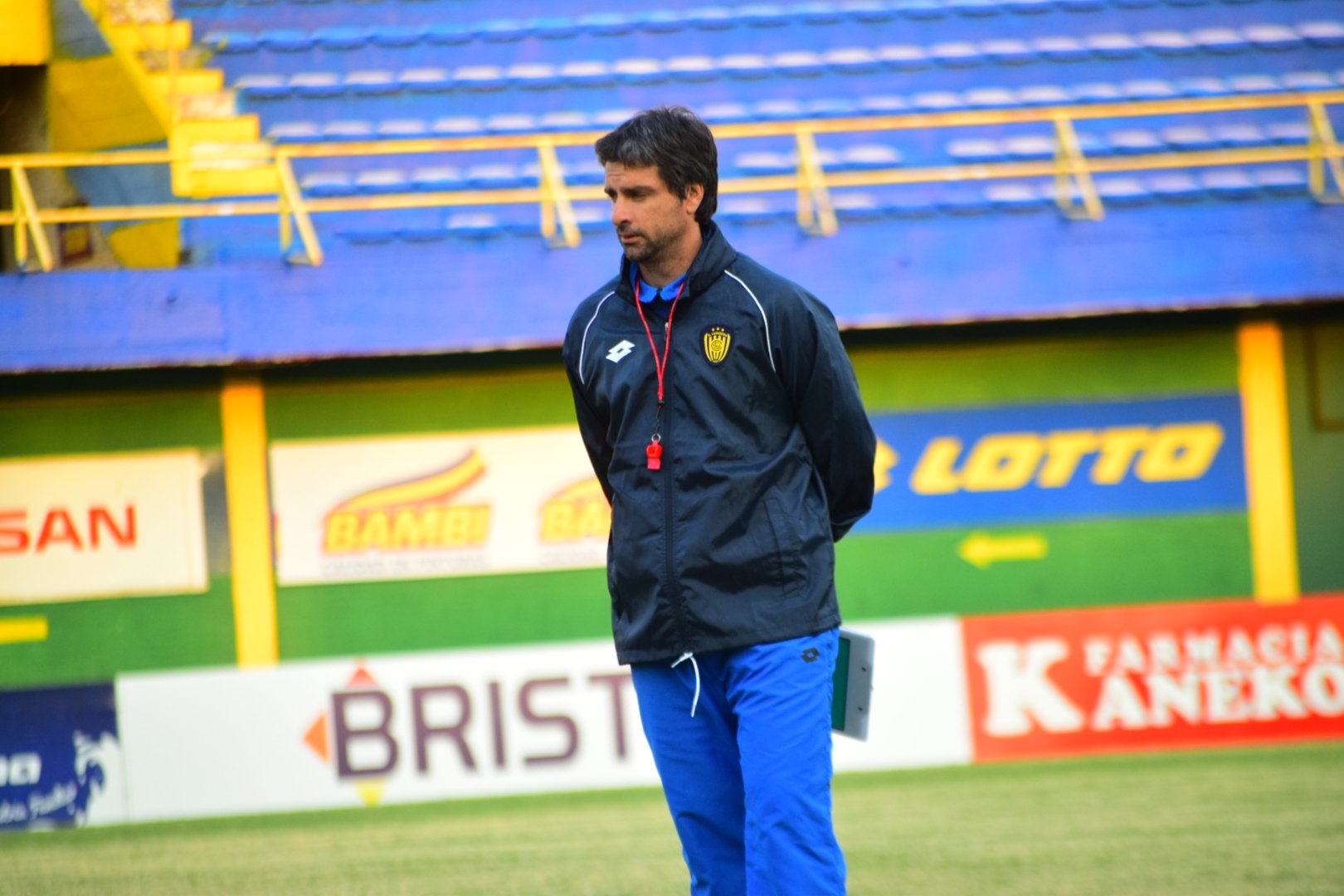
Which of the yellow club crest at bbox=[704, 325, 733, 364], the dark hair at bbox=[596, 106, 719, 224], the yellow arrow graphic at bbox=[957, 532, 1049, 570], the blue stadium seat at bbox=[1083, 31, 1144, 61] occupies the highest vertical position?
the blue stadium seat at bbox=[1083, 31, 1144, 61]

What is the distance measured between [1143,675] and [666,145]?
617 cm

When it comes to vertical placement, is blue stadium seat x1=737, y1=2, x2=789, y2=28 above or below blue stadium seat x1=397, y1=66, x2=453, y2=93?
above

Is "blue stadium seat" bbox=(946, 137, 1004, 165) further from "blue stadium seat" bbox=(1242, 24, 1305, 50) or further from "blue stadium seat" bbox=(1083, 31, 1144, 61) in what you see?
"blue stadium seat" bbox=(1242, 24, 1305, 50)

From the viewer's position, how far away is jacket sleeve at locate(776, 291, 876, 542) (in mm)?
2926

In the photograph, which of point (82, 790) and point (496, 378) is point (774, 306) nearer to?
point (496, 378)

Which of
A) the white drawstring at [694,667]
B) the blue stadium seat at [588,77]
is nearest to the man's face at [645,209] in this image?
the white drawstring at [694,667]

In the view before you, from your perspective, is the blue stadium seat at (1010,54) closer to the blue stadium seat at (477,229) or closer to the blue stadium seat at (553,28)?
the blue stadium seat at (553,28)

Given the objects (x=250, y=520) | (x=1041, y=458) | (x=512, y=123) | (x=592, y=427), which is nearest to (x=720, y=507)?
(x=592, y=427)

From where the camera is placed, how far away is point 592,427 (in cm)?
317

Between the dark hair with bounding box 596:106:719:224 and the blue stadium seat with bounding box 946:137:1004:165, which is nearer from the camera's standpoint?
the dark hair with bounding box 596:106:719:224

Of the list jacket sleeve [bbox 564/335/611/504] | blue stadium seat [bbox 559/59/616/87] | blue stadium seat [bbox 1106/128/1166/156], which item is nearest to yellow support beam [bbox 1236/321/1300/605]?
blue stadium seat [bbox 1106/128/1166/156]

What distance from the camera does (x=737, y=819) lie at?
3.00 m

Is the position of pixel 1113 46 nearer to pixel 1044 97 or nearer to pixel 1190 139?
pixel 1044 97

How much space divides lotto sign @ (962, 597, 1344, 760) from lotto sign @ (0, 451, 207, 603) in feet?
13.8
